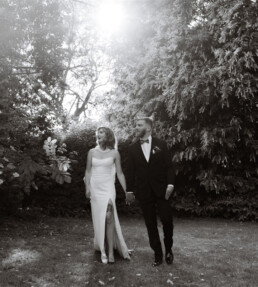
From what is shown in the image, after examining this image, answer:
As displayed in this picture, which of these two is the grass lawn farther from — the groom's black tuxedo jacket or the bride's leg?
the groom's black tuxedo jacket

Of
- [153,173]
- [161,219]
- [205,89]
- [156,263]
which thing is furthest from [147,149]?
[205,89]

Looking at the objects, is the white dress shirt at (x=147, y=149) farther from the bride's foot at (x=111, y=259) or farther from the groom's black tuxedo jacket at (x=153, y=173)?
the bride's foot at (x=111, y=259)

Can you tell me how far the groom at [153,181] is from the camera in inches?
234

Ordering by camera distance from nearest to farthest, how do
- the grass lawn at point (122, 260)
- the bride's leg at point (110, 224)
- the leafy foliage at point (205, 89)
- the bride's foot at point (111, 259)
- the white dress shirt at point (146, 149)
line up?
the grass lawn at point (122, 260) < the white dress shirt at point (146, 149) < the bride's foot at point (111, 259) < the bride's leg at point (110, 224) < the leafy foliage at point (205, 89)

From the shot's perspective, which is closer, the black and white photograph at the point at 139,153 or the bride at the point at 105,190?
the black and white photograph at the point at 139,153

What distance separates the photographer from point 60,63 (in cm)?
1016

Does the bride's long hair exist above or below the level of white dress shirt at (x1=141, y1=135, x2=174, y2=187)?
above

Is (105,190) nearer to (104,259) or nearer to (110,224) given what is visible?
(110,224)

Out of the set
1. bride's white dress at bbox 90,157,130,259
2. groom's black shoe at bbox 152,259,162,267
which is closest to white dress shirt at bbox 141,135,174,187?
bride's white dress at bbox 90,157,130,259

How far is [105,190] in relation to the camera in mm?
6547

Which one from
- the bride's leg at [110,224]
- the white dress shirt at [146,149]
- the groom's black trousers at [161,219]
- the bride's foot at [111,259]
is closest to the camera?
the groom's black trousers at [161,219]

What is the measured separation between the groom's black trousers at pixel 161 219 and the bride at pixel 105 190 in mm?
568

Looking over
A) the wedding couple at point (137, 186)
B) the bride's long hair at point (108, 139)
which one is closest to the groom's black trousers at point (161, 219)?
the wedding couple at point (137, 186)

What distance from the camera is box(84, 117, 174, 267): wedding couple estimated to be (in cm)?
598
